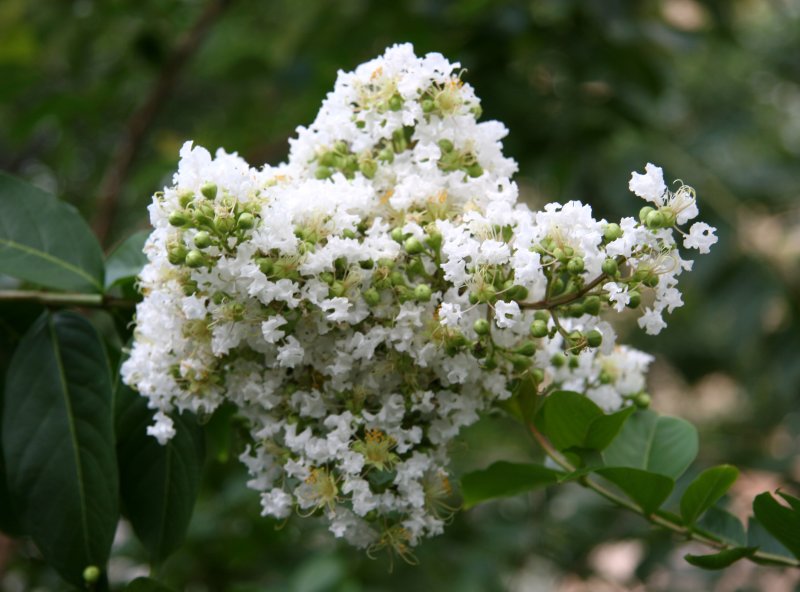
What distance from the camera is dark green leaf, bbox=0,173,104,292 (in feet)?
4.46

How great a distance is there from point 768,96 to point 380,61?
397 centimetres

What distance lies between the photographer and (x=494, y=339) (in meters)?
1.16

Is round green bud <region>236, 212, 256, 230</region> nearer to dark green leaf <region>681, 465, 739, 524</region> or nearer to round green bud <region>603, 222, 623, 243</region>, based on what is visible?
round green bud <region>603, 222, 623, 243</region>

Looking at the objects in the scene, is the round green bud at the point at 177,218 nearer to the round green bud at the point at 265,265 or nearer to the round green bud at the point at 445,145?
the round green bud at the point at 265,265

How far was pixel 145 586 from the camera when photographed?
1.26m

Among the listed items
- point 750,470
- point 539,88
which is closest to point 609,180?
point 539,88

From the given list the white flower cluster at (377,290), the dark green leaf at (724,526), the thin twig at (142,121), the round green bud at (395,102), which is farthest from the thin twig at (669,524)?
the thin twig at (142,121)

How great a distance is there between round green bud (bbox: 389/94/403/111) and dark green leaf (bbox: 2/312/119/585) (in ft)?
1.94

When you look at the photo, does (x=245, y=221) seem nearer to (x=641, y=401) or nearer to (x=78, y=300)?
(x=78, y=300)

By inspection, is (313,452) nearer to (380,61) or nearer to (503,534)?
(380,61)

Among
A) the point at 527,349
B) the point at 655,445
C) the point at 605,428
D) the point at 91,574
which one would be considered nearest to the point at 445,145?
the point at 527,349

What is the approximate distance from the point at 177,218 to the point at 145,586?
0.55 m

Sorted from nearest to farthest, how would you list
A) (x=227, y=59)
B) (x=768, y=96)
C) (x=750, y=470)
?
(x=750, y=470), (x=227, y=59), (x=768, y=96)

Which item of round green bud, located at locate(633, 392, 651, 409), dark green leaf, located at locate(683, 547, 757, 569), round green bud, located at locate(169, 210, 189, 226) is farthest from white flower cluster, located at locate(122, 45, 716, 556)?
dark green leaf, located at locate(683, 547, 757, 569)
